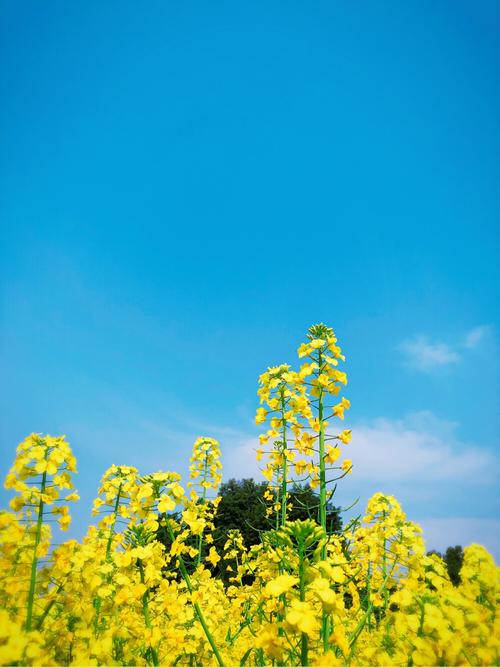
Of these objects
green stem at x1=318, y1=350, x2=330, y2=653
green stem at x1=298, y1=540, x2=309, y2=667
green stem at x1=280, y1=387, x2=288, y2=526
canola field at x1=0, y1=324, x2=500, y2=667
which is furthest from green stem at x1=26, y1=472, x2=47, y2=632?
green stem at x1=280, y1=387, x2=288, y2=526

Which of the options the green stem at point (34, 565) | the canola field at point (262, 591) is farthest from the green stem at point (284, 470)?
the green stem at point (34, 565)

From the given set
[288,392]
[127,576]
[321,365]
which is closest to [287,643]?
[127,576]

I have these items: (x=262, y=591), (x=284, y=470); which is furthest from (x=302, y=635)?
(x=284, y=470)

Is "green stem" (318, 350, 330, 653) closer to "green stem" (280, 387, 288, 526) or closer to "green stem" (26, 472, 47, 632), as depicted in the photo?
"green stem" (280, 387, 288, 526)

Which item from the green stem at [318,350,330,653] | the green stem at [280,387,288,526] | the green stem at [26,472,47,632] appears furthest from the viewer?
the green stem at [280,387,288,526]

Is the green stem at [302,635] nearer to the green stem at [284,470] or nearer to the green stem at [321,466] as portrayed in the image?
the green stem at [321,466]

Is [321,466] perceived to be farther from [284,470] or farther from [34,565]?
[34,565]

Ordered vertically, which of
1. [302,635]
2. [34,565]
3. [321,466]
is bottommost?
[302,635]

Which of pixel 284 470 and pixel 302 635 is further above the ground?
pixel 284 470

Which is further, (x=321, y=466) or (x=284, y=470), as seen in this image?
(x=284, y=470)

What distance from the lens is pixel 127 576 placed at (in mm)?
3203

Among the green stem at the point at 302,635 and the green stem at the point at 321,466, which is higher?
the green stem at the point at 321,466

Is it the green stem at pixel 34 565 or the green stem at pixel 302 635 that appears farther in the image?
the green stem at pixel 34 565

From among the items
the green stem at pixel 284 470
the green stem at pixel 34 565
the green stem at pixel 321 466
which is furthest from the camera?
the green stem at pixel 284 470
